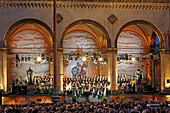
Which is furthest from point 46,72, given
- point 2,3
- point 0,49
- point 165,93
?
point 165,93

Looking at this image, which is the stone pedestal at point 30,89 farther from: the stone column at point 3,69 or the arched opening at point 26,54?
the arched opening at point 26,54

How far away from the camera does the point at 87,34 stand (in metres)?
34.9

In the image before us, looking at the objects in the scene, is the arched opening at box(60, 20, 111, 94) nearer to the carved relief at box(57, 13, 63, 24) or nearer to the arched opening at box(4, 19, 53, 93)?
the arched opening at box(4, 19, 53, 93)

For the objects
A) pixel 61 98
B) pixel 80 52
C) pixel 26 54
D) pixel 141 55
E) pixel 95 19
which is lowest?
pixel 61 98

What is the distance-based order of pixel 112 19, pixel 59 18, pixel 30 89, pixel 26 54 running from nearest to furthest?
1. pixel 59 18
2. pixel 30 89
3. pixel 112 19
4. pixel 26 54

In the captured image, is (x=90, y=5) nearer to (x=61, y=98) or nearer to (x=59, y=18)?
(x=59, y=18)

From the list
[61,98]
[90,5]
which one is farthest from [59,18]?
[61,98]

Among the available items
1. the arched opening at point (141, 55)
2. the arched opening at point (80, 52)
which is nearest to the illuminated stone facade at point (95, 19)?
the arched opening at point (141, 55)

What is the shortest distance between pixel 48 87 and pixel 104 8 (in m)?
10.1

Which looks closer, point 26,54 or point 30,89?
point 30,89

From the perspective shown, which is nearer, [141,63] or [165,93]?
[165,93]

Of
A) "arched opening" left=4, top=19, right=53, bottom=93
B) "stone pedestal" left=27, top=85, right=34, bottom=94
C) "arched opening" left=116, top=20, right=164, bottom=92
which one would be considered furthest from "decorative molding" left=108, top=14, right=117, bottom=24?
"stone pedestal" left=27, top=85, right=34, bottom=94

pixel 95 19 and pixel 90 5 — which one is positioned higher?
pixel 90 5

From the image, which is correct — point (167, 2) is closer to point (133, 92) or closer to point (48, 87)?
point (133, 92)
